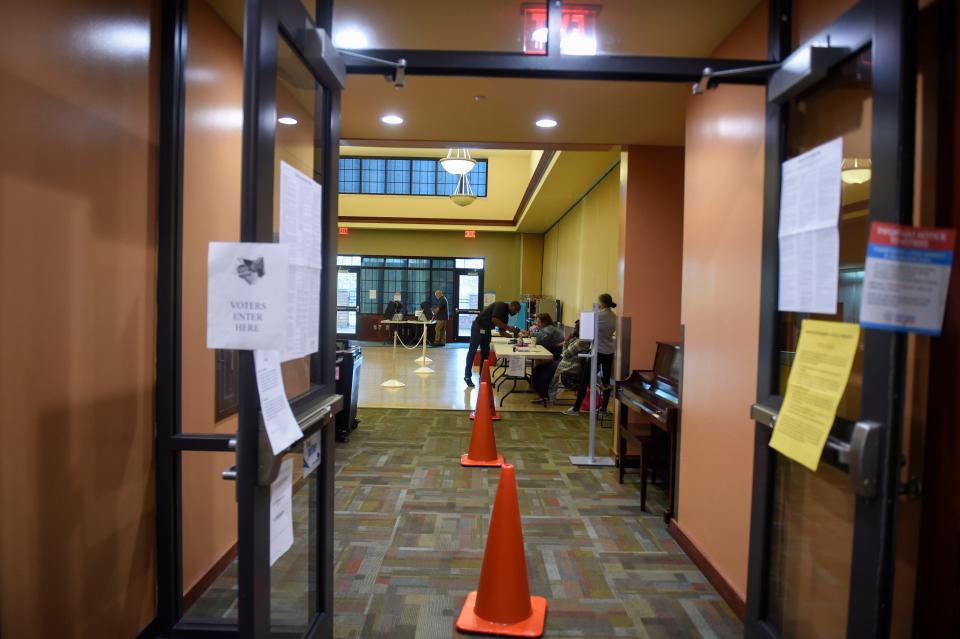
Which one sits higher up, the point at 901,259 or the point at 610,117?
the point at 610,117

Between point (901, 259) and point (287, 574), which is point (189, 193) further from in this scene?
point (901, 259)

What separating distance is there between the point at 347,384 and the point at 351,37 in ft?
9.92

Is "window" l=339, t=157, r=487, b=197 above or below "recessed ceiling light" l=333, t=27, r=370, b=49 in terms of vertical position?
above

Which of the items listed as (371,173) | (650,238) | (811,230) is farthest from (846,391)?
(371,173)

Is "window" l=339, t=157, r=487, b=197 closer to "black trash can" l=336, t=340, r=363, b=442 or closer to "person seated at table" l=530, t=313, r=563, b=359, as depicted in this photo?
"person seated at table" l=530, t=313, r=563, b=359

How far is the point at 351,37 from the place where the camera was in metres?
2.77

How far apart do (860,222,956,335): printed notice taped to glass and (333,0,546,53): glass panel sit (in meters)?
1.63

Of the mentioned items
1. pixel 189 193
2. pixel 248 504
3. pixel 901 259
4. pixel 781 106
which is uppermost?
pixel 781 106

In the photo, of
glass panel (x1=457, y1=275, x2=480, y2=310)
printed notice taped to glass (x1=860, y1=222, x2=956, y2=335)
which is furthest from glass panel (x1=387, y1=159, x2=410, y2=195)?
printed notice taped to glass (x1=860, y1=222, x2=956, y2=335)

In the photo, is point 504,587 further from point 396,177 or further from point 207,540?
point 396,177

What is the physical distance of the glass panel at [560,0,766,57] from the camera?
2139 millimetres

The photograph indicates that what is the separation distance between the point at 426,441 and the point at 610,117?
313 centimetres

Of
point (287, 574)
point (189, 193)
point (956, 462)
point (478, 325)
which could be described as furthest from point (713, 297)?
point (478, 325)

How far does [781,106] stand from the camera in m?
1.72
